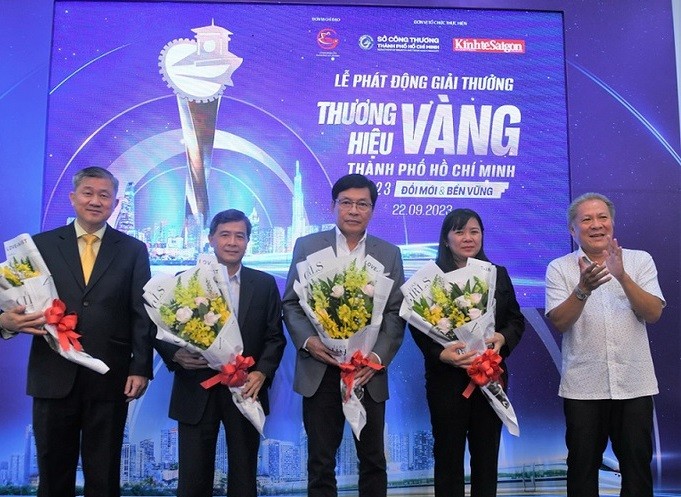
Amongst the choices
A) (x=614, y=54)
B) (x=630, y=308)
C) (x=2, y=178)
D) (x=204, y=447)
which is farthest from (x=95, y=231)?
(x=614, y=54)

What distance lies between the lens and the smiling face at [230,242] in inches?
109

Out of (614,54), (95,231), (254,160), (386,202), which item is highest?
(614,54)

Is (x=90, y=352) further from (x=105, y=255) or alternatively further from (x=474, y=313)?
(x=474, y=313)

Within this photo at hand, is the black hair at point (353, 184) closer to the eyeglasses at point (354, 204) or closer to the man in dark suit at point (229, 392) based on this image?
the eyeglasses at point (354, 204)

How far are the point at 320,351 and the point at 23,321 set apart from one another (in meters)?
1.20

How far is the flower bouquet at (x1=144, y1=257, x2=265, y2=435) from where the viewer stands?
243 cm

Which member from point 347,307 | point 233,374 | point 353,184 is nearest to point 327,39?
point 353,184

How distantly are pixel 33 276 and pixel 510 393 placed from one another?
8.84 ft

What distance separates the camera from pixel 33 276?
98.2 inches

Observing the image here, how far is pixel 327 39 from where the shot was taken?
3.81 m

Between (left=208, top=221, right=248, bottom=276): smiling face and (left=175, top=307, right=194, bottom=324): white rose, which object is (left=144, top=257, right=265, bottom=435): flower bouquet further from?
(left=208, top=221, right=248, bottom=276): smiling face

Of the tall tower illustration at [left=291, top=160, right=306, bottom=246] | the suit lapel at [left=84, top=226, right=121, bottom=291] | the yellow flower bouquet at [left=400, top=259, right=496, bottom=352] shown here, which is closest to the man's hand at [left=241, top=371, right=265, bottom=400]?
the yellow flower bouquet at [left=400, top=259, right=496, bottom=352]

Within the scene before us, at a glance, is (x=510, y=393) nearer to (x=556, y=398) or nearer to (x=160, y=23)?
(x=556, y=398)

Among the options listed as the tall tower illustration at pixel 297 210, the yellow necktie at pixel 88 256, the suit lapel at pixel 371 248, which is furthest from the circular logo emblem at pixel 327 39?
the yellow necktie at pixel 88 256
